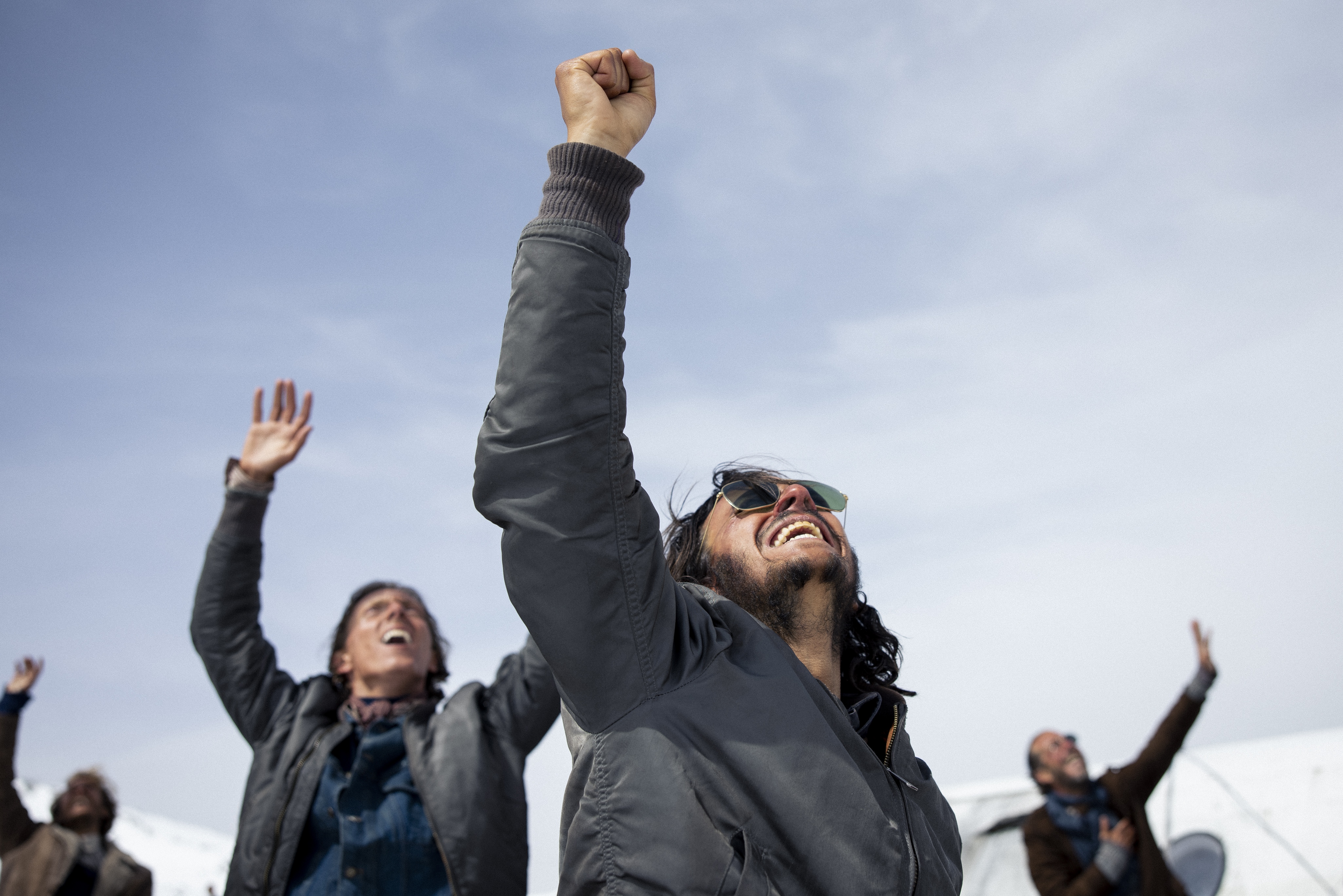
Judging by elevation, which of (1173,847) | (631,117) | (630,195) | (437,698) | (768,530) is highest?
(631,117)

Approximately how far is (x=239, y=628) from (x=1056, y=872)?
190 inches

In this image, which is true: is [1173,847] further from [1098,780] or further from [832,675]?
[832,675]

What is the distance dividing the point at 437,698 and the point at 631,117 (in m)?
3.03

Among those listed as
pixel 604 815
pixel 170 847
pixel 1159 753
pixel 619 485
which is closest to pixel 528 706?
pixel 604 815

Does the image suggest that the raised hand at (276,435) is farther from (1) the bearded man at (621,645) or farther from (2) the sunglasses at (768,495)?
(1) the bearded man at (621,645)

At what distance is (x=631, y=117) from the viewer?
1.70 metres

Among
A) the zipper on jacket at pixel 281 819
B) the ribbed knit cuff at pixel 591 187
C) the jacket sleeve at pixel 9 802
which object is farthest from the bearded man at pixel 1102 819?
the jacket sleeve at pixel 9 802

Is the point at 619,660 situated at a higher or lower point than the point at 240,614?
lower

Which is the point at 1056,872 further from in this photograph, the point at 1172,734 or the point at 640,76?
the point at 640,76

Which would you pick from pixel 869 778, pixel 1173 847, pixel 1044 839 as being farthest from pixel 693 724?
pixel 1173 847

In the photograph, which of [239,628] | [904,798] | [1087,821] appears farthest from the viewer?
[1087,821]

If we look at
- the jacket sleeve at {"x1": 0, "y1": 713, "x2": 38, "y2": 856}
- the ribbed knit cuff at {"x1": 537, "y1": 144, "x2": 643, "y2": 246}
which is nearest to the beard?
the ribbed knit cuff at {"x1": 537, "y1": 144, "x2": 643, "y2": 246}

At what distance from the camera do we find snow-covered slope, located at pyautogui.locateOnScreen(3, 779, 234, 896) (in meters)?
21.1

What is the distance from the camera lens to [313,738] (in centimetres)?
363
